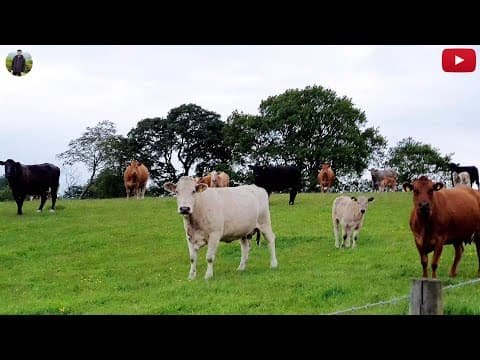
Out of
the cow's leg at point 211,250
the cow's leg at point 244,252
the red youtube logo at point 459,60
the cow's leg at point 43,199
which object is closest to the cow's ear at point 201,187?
the cow's leg at point 211,250

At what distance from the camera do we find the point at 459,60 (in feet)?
17.8

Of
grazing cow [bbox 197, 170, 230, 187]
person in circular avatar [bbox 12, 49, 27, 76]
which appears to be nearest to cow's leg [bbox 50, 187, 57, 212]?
grazing cow [bbox 197, 170, 230, 187]

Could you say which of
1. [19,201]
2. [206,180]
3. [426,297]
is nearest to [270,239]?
[206,180]

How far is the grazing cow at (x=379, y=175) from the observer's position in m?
6.95

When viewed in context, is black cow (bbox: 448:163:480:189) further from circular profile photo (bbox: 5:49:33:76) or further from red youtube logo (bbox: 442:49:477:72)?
circular profile photo (bbox: 5:49:33:76)

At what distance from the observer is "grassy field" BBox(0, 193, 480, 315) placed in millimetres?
6340

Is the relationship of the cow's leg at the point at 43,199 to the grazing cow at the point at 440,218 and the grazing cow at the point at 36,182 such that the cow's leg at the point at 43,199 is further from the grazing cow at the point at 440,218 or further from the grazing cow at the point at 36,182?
the grazing cow at the point at 440,218

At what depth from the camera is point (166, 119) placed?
6.29 meters

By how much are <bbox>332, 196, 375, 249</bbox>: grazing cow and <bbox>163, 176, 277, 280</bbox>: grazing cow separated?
888mm
